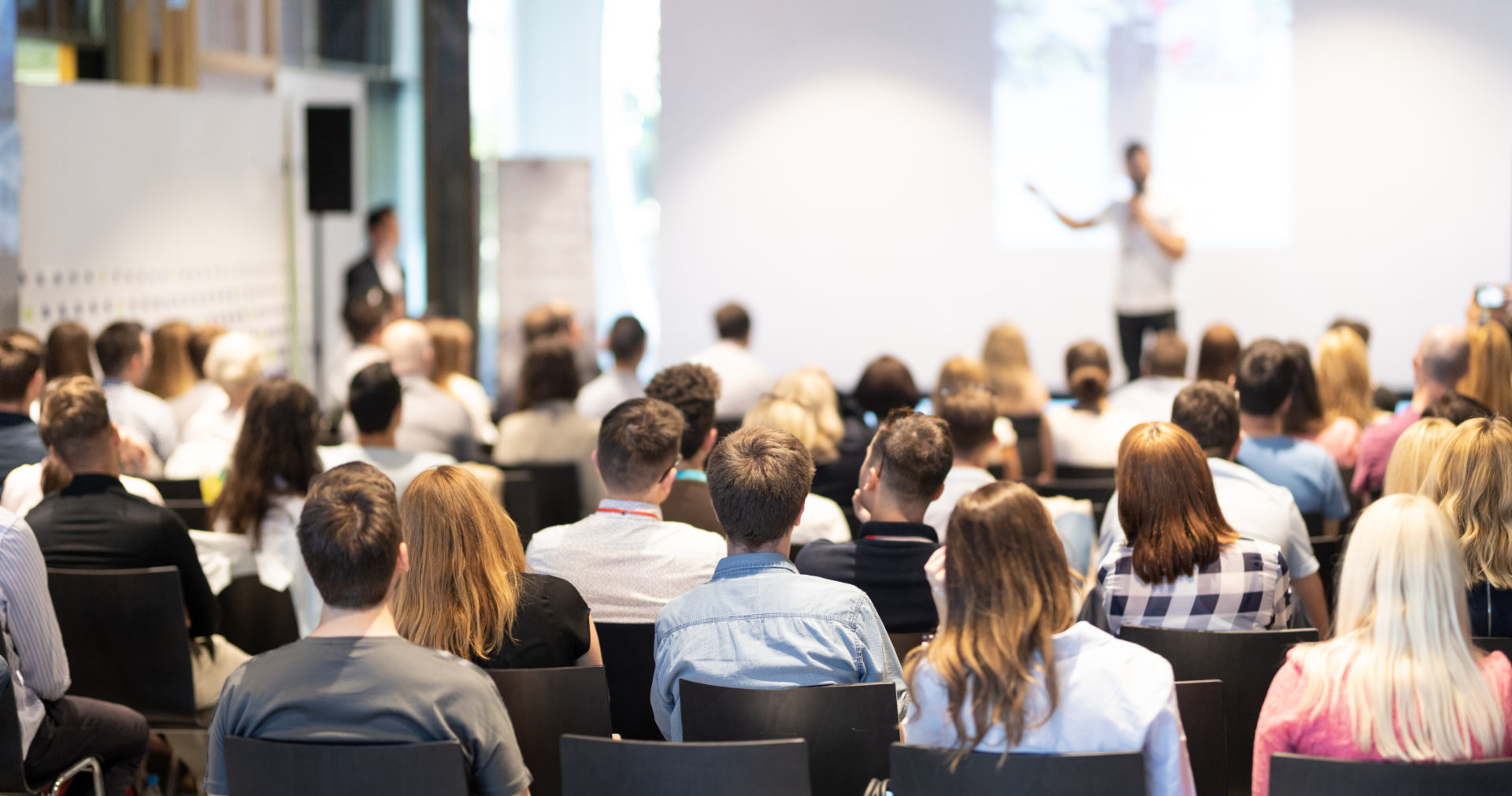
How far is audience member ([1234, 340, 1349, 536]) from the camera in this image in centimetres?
391

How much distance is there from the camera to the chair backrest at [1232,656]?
8.23ft

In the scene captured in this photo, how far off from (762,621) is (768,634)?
0.02 meters

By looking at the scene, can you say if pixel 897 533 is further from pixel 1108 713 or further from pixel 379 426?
pixel 379 426

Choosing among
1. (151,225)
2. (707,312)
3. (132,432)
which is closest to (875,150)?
(707,312)

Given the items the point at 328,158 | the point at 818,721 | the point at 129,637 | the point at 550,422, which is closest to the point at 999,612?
the point at 818,721

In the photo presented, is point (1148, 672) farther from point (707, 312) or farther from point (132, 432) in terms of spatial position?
point (707, 312)

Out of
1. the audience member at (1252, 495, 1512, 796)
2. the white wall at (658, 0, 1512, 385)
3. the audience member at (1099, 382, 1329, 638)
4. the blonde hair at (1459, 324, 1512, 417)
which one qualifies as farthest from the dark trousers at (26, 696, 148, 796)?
the white wall at (658, 0, 1512, 385)

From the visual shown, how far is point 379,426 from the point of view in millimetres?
4039

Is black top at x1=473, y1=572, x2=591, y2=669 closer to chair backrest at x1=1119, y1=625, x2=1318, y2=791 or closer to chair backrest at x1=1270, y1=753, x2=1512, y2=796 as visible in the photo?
chair backrest at x1=1119, y1=625, x2=1318, y2=791

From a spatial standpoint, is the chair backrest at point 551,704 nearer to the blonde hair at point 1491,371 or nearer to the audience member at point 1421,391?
the audience member at point 1421,391

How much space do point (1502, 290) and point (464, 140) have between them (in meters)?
7.05

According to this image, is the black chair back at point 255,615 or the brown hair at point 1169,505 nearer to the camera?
the brown hair at point 1169,505

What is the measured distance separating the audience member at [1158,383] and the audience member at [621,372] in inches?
79.4

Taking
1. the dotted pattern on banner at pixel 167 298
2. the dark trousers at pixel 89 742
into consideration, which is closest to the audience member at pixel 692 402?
the dark trousers at pixel 89 742
